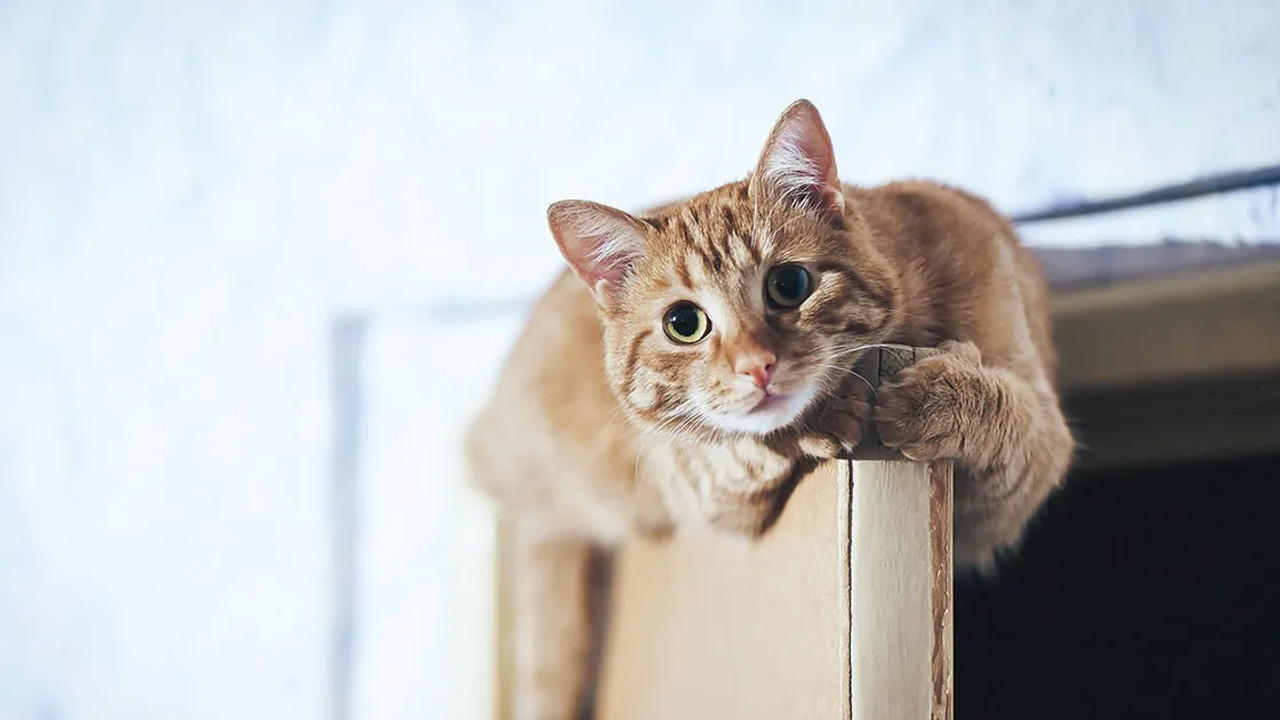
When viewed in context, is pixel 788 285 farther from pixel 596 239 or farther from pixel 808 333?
pixel 596 239

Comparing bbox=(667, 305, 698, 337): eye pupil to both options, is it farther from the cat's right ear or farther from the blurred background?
the blurred background

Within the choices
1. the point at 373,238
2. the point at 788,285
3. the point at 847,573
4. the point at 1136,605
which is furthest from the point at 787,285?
the point at 373,238

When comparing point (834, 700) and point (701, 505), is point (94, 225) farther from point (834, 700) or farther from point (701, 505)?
point (834, 700)

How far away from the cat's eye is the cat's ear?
57 millimetres

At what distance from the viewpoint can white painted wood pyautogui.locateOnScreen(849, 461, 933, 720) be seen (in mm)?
634

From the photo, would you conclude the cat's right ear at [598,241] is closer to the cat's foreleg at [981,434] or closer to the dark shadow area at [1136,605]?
the cat's foreleg at [981,434]

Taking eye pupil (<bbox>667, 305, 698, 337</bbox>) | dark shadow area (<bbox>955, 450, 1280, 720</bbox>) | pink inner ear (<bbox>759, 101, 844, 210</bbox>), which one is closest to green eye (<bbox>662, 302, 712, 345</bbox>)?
eye pupil (<bbox>667, 305, 698, 337</bbox>)

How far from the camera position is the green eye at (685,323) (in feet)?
2.54

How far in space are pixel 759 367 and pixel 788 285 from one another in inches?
3.3

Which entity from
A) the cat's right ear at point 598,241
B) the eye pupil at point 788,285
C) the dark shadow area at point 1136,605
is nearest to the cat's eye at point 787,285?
the eye pupil at point 788,285

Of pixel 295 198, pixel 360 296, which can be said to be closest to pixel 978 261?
pixel 360 296

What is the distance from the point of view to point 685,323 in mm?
790

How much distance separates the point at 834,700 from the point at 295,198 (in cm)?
149

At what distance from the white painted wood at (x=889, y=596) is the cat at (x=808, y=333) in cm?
4
